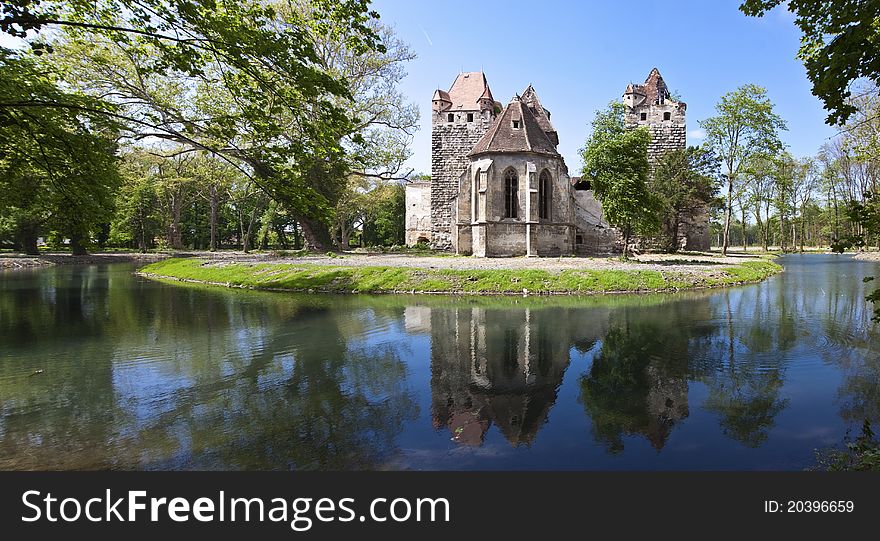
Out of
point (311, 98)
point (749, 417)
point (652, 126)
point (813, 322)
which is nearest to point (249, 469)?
point (749, 417)

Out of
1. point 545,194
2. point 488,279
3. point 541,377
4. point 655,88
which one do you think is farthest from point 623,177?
point 655,88

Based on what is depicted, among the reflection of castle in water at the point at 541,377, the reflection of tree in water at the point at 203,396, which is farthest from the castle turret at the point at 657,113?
the reflection of tree in water at the point at 203,396

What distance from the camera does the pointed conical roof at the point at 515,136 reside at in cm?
3622

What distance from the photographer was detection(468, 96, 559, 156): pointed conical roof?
119ft

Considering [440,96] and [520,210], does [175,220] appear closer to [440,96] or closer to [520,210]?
[440,96]

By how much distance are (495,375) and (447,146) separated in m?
44.8

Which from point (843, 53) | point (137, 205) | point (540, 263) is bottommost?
point (540, 263)

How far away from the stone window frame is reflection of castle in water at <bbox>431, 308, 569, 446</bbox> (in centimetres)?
2230

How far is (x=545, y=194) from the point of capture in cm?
3706

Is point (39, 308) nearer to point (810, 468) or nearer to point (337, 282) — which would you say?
point (337, 282)

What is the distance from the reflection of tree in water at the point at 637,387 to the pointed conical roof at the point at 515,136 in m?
26.2

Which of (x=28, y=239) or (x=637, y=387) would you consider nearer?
(x=637, y=387)

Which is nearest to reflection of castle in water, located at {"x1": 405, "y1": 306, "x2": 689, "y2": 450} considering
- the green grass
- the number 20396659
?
the number 20396659

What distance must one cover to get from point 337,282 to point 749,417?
19814 millimetres
